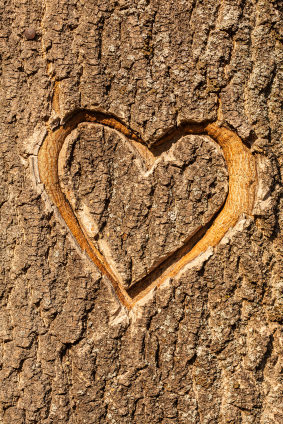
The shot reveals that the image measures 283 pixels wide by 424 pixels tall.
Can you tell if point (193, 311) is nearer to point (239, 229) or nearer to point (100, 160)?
point (239, 229)

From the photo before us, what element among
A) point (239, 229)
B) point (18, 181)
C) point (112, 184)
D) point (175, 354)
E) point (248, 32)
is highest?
point (18, 181)

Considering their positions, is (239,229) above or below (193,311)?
above

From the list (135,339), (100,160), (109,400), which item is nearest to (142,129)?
(100,160)
